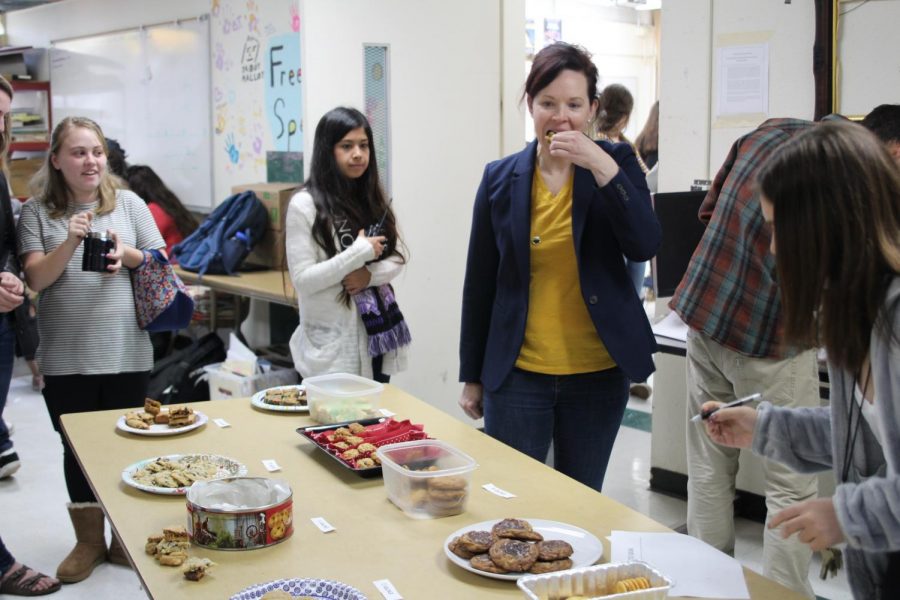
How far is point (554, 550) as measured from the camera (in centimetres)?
152

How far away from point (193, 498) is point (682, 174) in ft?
8.76

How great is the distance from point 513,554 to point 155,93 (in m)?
5.91

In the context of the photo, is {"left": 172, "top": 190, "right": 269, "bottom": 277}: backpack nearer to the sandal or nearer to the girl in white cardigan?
the girl in white cardigan

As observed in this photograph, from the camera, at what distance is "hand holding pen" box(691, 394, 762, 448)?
5.11 ft

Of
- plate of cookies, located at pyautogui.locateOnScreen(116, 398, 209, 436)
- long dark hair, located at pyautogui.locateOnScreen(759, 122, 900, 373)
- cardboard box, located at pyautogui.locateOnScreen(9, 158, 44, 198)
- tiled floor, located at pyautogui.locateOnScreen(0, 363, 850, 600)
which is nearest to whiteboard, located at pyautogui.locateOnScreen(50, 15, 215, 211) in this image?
cardboard box, located at pyautogui.locateOnScreen(9, 158, 44, 198)

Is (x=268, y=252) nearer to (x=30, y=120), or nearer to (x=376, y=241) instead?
(x=376, y=241)

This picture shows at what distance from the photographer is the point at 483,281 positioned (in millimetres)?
2432

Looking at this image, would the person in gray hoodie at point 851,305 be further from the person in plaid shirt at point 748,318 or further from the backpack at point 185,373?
the backpack at point 185,373

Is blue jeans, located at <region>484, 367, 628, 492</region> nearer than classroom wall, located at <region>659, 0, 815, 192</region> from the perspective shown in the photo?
Yes

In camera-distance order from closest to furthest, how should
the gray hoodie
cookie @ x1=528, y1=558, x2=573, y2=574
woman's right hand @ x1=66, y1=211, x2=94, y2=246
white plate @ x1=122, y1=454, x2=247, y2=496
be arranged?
the gray hoodie < cookie @ x1=528, y1=558, x2=573, y2=574 < white plate @ x1=122, y1=454, x2=247, y2=496 < woman's right hand @ x1=66, y1=211, x2=94, y2=246

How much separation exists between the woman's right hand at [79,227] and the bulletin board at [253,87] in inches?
89.6

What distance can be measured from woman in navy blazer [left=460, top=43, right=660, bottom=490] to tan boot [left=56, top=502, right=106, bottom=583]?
1627 millimetres

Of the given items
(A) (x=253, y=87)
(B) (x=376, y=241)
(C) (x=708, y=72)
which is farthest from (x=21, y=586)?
(A) (x=253, y=87)

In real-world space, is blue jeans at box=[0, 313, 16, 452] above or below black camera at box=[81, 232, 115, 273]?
below
